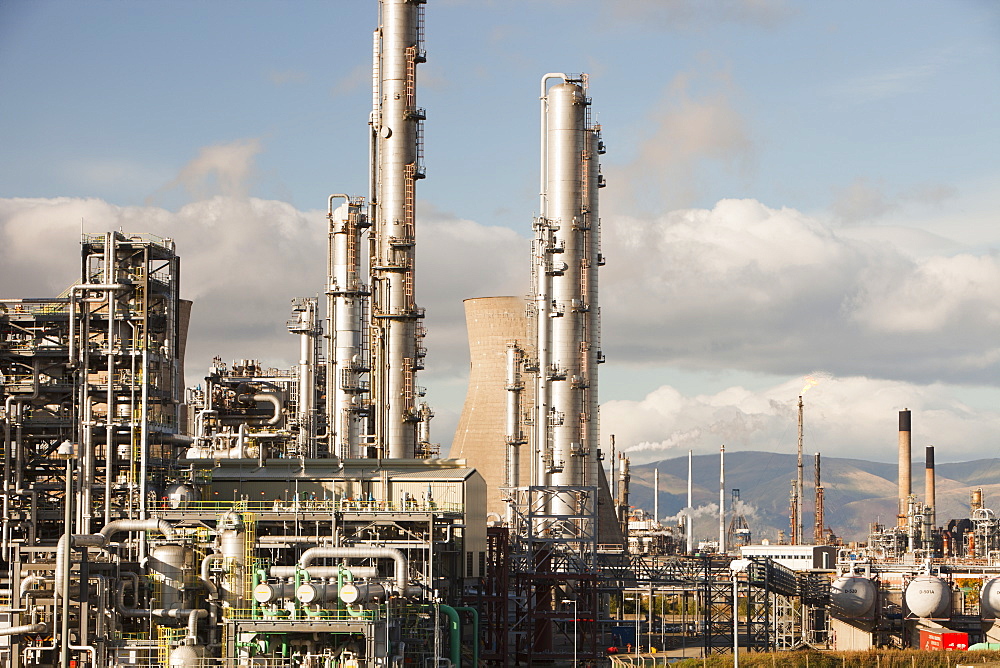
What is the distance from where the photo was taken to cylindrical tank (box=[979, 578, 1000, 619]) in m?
46.6

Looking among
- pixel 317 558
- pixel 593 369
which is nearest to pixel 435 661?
pixel 317 558

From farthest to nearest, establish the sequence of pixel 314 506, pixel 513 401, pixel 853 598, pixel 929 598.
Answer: pixel 513 401, pixel 929 598, pixel 853 598, pixel 314 506

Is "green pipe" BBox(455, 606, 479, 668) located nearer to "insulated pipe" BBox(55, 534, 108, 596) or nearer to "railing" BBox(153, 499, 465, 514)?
"railing" BBox(153, 499, 465, 514)

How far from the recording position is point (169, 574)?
3247 cm

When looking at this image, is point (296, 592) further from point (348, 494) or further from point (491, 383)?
point (491, 383)

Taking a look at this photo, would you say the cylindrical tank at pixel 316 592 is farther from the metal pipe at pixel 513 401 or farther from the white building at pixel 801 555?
the white building at pixel 801 555

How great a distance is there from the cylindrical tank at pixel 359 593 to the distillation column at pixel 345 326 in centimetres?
1905

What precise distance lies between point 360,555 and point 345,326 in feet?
67.2

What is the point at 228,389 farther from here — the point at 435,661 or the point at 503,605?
the point at 435,661

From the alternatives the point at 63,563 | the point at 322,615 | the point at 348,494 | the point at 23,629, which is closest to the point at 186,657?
the point at 63,563

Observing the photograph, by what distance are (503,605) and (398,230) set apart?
540 inches

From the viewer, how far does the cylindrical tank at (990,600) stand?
46594 mm

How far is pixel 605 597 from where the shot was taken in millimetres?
50938

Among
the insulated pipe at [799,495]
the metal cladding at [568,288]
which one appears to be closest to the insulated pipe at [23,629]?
the metal cladding at [568,288]
